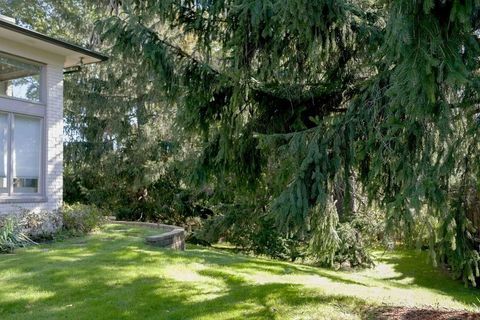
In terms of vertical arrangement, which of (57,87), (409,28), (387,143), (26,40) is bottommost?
(387,143)

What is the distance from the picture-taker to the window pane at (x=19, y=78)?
30.8ft

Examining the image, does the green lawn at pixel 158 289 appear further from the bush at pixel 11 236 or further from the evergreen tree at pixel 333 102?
the evergreen tree at pixel 333 102

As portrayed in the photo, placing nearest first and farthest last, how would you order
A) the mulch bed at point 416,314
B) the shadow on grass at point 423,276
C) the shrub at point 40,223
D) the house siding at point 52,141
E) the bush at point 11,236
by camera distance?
the mulch bed at point 416,314
the bush at point 11,236
the shrub at point 40,223
the house siding at point 52,141
the shadow on grass at point 423,276

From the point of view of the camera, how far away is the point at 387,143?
4.75 metres

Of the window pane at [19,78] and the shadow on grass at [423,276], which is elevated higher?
the window pane at [19,78]

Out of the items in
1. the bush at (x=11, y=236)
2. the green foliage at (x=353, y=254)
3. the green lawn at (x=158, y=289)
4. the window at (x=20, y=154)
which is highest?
the window at (x=20, y=154)

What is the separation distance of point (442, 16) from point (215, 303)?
4.01 meters

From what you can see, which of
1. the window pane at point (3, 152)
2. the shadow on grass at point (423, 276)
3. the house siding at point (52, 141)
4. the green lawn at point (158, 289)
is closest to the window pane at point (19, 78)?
the house siding at point (52, 141)

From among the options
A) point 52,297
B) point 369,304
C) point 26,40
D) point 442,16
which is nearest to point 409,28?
point 442,16

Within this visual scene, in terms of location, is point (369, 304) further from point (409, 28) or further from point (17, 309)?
point (17, 309)

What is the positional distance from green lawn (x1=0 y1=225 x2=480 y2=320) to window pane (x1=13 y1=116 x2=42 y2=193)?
72.9 inches

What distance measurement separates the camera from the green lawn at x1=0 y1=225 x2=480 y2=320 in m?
5.33

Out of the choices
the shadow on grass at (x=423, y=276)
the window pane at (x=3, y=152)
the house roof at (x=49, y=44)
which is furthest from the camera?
the shadow on grass at (x=423, y=276)

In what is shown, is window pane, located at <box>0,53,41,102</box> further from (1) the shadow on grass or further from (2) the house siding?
(1) the shadow on grass
